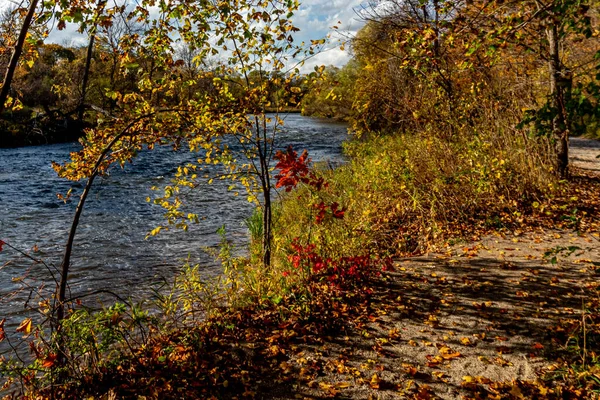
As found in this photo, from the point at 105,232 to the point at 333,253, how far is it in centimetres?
617

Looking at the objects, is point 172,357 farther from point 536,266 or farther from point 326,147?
point 326,147

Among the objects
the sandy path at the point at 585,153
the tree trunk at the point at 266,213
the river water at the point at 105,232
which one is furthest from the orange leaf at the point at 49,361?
the sandy path at the point at 585,153

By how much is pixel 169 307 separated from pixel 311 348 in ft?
4.96

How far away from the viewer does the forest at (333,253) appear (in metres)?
→ 3.42

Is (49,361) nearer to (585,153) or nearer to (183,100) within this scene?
(183,100)

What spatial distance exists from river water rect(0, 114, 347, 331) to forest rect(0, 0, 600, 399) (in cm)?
50

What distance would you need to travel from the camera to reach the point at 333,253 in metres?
5.62

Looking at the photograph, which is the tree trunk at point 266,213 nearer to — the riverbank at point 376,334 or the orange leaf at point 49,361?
the riverbank at point 376,334

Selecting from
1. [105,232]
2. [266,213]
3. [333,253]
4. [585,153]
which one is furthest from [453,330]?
[585,153]


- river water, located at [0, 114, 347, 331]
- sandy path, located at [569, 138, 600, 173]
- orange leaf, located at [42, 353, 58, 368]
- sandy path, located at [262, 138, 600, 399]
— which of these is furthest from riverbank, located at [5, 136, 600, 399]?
sandy path, located at [569, 138, 600, 173]

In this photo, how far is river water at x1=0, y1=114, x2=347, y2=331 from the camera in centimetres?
706

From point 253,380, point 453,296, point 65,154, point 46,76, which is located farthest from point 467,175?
point 46,76

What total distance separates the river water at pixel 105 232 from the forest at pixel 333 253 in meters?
0.50

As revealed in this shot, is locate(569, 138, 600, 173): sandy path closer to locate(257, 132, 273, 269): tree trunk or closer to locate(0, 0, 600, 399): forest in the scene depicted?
locate(0, 0, 600, 399): forest
